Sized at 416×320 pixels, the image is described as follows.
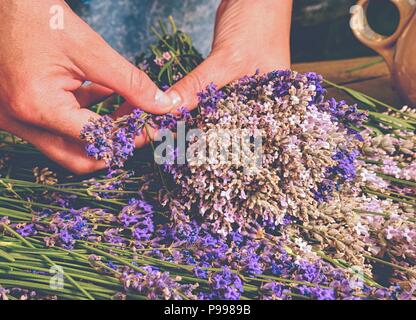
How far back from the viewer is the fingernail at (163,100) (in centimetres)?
62

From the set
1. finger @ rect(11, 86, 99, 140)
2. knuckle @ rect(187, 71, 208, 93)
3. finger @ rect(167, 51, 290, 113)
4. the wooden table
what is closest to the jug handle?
the wooden table

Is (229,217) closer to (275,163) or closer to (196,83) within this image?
(275,163)

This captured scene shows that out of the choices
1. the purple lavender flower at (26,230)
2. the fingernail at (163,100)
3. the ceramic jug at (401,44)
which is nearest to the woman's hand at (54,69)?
the fingernail at (163,100)

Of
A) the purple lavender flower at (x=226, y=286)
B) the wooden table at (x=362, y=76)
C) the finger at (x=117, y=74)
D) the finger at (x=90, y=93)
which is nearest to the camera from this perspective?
the purple lavender flower at (x=226, y=286)

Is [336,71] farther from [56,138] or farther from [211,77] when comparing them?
[56,138]

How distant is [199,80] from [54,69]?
0.58 ft

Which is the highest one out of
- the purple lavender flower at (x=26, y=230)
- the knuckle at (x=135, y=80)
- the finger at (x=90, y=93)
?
the finger at (x=90, y=93)

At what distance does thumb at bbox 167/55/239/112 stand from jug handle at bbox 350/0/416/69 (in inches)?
11.6

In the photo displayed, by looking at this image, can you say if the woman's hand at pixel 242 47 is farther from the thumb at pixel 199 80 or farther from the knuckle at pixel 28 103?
the knuckle at pixel 28 103

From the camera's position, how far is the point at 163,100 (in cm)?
62

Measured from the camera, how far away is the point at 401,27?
32.2 inches

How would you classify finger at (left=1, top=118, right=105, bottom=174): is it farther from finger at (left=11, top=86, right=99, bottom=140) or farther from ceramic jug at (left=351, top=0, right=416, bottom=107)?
ceramic jug at (left=351, top=0, right=416, bottom=107)

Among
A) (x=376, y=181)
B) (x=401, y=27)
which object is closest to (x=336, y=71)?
(x=401, y=27)

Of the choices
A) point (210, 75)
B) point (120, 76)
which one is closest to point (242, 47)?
point (210, 75)
